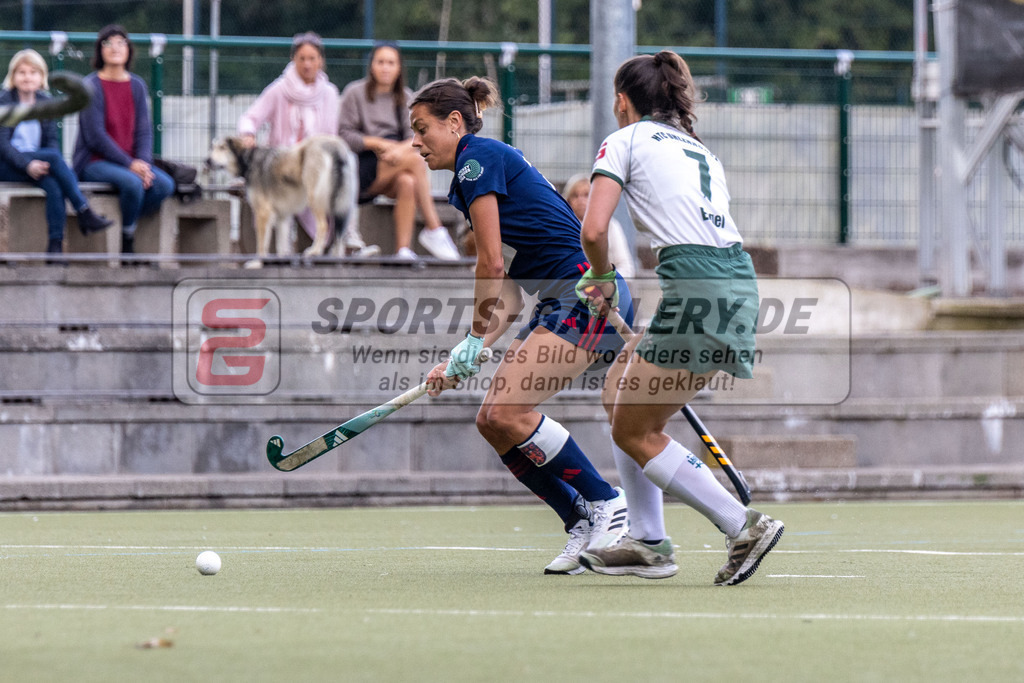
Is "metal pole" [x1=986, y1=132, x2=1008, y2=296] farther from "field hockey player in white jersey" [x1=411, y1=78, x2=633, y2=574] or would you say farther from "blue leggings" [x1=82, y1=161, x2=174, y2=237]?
"field hockey player in white jersey" [x1=411, y1=78, x2=633, y2=574]

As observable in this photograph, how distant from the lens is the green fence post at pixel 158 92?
13492 mm

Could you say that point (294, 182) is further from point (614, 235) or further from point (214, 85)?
point (614, 235)

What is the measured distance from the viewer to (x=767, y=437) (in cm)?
1096

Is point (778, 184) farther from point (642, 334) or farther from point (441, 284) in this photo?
point (642, 334)

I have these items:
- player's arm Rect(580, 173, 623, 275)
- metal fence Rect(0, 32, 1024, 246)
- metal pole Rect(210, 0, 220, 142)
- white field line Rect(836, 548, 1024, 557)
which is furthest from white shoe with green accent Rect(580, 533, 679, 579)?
metal pole Rect(210, 0, 220, 142)

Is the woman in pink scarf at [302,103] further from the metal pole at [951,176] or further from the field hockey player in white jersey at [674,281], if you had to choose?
the field hockey player in white jersey at [674,281]

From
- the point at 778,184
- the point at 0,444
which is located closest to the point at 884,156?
the point at 778,184

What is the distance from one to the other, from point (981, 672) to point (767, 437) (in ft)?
23.9

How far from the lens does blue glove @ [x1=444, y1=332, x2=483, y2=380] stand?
5.71 metres

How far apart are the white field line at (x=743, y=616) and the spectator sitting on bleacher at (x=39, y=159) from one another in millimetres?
7676

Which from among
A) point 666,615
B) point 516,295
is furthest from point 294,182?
point 666,615

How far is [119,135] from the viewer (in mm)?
11984

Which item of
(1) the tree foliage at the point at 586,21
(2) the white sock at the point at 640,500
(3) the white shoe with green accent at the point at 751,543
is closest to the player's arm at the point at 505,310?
(2) the white sock at the point at 640,500

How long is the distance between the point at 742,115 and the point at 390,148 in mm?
4224
